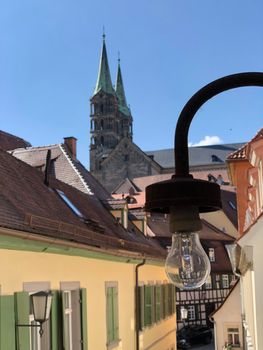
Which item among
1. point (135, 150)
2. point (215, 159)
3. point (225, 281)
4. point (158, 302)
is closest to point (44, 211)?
point (158, 302)

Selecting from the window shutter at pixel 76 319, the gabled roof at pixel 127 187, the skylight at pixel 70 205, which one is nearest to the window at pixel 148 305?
the skylight at pixel 70 205

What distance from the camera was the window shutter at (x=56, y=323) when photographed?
8.36m

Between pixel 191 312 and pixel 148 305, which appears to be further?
pixel 191 312

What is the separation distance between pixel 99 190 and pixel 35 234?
469 inches

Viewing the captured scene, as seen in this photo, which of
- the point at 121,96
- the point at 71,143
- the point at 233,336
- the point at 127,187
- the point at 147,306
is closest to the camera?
the point at 147,306

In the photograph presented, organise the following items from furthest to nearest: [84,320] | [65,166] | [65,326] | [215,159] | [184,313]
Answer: [215,159], [184,313], [65,166], [84,320], [65,326]

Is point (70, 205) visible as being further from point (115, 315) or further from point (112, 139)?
point (112, 139)

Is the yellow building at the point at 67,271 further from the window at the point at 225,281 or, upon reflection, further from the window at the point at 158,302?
the window at the point at 225,281

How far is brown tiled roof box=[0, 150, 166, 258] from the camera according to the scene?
26.6 feet

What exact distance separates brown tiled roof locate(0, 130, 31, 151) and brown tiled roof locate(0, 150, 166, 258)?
15.0 feet

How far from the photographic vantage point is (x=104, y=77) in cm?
9212

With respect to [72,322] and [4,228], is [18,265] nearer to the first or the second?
[4,228]

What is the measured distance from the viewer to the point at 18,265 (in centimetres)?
754

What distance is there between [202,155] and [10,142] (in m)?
59.8
